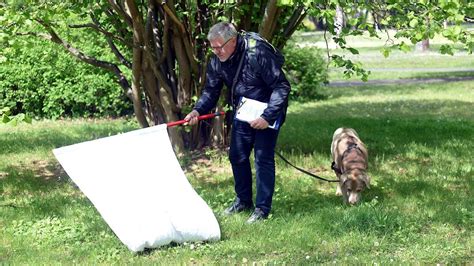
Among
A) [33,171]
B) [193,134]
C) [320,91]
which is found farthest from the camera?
[320,91]

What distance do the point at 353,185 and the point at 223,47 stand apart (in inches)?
81.3

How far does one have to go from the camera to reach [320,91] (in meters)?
19.6

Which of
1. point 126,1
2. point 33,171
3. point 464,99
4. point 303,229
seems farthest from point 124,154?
point 464,99

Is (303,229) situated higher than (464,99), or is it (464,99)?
(303,229)

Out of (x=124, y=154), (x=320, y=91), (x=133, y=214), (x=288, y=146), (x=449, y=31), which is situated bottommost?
(x=320, y=91)

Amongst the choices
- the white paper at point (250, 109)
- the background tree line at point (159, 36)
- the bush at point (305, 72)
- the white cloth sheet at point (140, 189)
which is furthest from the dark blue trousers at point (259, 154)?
the bush at point (305, 72)

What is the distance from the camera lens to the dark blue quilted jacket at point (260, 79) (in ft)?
18.7

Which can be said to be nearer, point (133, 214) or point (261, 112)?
point (133, 214)

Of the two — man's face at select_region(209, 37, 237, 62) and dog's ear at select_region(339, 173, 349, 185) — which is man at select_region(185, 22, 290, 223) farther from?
dog's ear at select_region(339, 173, 349, 185)

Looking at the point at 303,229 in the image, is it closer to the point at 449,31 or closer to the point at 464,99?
the point at 449,31

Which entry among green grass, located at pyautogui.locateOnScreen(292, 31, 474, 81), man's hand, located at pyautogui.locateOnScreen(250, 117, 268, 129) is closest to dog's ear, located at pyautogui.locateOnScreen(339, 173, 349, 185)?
man's hand, located at pyautogui.locateOnScreen(250, 117, 268, 129)

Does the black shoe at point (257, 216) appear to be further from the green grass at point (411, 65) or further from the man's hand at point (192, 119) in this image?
the green grass at point (411, 65)

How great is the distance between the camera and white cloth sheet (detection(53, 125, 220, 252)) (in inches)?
205

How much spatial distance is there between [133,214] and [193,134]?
445cm
